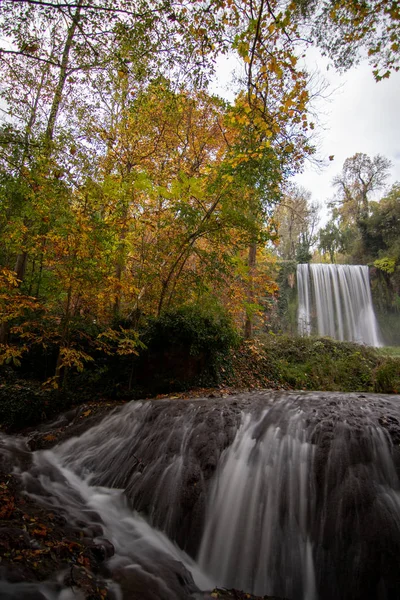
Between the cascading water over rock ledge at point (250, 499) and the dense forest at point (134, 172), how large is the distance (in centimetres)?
239

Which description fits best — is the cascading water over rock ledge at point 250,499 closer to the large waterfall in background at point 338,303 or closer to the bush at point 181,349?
the bush at point 181,349

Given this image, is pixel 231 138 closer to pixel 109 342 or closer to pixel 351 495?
pixel 109 342

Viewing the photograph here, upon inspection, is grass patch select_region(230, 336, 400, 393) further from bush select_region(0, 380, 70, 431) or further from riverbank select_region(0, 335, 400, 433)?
bush select_region(0, 380, 70, 431)

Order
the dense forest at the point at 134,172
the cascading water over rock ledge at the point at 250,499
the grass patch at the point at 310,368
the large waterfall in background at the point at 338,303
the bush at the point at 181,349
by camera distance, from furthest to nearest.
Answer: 1. the large waterfall in background at the point at 338,303
2. the grass patch at the point at 310,368
3. the bush at the point at 181,349
4. the dense forest at the point at 134,172
5. the cascading water over rock ledge at the point at 250,499

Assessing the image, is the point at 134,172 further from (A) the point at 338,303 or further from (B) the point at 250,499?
(A) the point at 338,303

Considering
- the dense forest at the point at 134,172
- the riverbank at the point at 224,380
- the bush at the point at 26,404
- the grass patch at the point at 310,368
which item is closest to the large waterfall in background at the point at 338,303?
the grass patch at the point at 310,368

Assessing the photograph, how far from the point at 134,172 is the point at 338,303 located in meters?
20.9

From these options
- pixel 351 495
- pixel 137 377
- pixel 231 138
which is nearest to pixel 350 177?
pixel 231 138

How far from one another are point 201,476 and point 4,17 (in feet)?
24.5

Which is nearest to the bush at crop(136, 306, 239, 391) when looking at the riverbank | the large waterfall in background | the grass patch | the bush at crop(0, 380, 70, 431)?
the riverbank

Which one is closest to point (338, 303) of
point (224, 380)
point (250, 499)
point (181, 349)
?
point (224, 380)

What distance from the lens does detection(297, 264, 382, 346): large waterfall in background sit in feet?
74.7

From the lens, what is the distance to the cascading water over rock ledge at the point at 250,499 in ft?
7.82

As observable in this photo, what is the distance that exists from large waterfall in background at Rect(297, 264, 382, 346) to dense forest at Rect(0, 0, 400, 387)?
14011 millimetres
